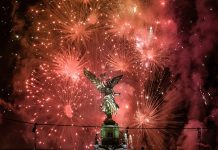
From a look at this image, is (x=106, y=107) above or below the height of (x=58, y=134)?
above

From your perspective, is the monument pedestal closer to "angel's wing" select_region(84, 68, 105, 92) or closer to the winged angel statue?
the winged angel statue

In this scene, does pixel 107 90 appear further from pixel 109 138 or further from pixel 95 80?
pixel 109 138

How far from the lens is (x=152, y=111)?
38156mm

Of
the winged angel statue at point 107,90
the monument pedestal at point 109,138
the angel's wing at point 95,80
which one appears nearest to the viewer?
the angel's wing at point 95,80

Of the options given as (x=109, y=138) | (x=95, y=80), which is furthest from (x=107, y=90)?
(x=109, y=138)

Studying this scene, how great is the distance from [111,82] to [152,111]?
293 inches

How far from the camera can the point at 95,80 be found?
3294 centimetres

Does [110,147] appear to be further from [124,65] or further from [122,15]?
[122,15]

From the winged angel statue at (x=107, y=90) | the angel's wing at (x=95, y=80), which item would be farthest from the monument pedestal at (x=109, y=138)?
the angel's wing at (x=95, y=80)

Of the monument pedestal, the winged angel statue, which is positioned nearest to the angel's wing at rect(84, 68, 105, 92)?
the winged angel statue

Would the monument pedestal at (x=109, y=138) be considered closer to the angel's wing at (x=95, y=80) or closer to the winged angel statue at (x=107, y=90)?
the winged angel statue at (x=107, y=90)

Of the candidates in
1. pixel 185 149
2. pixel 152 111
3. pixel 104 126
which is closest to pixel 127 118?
pixel 152 111

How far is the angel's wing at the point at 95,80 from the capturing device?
106 feet

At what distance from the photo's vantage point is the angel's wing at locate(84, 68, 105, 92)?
32441 mm
